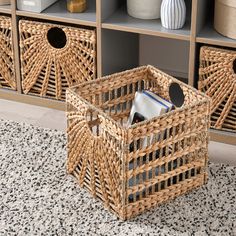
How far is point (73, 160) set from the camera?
221 centimetres

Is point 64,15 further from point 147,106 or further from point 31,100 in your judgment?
point 147,106

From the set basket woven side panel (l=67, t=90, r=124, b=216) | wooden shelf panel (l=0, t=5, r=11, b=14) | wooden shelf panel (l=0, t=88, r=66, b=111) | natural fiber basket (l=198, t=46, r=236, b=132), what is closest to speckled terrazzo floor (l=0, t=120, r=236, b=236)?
basket woven side panel (l=67, t=90, r=124, b=216)

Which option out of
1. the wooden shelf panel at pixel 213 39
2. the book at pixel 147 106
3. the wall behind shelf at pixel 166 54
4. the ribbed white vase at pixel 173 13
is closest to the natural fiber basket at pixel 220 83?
the wooden shelf panel at pixel 213 39

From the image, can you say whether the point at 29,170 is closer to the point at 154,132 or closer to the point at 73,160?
the point at 73,160

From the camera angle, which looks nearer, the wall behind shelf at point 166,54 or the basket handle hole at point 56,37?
the basket handle hole at point 56,37

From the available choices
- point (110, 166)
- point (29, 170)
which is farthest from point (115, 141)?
point (29, 170)

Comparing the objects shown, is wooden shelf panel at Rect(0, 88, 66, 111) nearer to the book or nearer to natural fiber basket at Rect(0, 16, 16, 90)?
natural fiber basket at Rect(0, 16, 16, 90)

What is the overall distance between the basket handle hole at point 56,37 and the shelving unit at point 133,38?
0.17 feet

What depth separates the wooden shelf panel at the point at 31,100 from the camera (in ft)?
8.80

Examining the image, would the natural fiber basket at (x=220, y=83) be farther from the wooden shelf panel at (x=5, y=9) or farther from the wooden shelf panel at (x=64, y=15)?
the wooden shelf panel at (x=5, y=9)

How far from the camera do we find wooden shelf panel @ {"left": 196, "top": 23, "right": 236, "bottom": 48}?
231cm

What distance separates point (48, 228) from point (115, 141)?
325mm

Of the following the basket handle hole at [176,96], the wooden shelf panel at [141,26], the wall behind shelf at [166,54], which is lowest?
the basket handle hole at [176,96]

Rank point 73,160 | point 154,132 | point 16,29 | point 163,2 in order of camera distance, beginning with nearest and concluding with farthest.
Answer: point 154,132 → point 73,160 → point 163,2 → point 16,29
